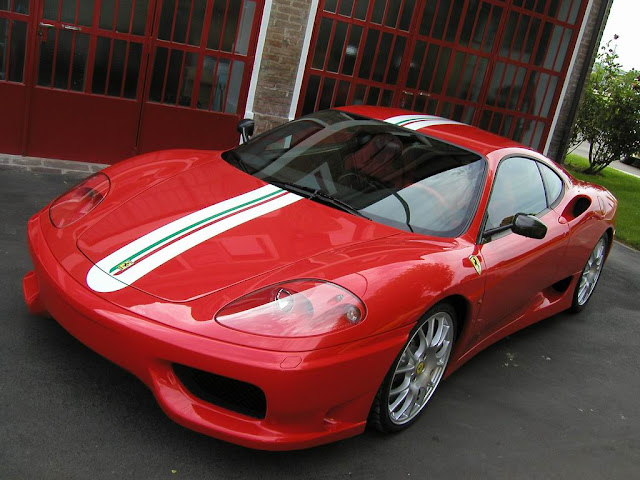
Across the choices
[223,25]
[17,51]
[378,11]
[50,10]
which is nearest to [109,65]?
[50,10]

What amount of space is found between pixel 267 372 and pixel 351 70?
638cm

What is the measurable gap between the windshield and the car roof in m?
0.08

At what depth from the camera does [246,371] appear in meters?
2.74

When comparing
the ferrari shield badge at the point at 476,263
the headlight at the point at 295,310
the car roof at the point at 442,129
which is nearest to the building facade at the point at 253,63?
the car roof at the point at 442,129

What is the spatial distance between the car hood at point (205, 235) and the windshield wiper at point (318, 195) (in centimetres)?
5

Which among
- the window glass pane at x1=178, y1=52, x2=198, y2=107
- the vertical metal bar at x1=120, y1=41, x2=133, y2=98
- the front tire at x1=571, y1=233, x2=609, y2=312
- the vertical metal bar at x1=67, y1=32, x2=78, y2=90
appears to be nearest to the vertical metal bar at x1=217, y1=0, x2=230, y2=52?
the window glass pane at x1=178, y1=52, x2=198, y2=107

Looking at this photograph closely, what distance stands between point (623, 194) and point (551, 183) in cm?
914

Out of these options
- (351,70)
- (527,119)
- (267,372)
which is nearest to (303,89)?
(351,70)

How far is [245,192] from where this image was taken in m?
3.75

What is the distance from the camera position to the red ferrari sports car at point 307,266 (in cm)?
283

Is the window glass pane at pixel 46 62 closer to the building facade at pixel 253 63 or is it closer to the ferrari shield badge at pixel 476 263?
the building facade at pixel 253 63

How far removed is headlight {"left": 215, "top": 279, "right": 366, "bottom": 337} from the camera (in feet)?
9.34

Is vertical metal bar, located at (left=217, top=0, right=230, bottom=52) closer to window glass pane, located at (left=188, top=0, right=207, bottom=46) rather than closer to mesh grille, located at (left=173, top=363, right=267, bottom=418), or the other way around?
window glass pane, located at (left=188, top=0, right=207, bottom=46)

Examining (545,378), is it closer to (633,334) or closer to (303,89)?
(633,334)
